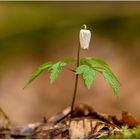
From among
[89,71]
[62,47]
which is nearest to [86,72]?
[89,71]

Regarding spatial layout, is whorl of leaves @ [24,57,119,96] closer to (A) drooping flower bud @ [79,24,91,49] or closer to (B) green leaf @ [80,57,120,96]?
(B) green leaf @ [80,57,120,96]

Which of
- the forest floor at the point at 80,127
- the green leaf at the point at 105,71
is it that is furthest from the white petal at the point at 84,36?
the forest floor at the point at 80,127

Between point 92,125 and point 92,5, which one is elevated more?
point 92,5

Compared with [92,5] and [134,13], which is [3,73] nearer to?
[92,5]

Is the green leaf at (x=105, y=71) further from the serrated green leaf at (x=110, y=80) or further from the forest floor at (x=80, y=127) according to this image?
the forest floor at (x=80, y=127)

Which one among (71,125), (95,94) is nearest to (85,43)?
(71,125)

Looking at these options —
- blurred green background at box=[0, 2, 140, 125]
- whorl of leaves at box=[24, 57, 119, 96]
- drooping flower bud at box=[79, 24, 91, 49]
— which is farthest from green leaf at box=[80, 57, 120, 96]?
blurred green background at box=[0, 2, 140, 125]

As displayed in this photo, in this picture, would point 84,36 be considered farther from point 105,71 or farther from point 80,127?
point 80,127
